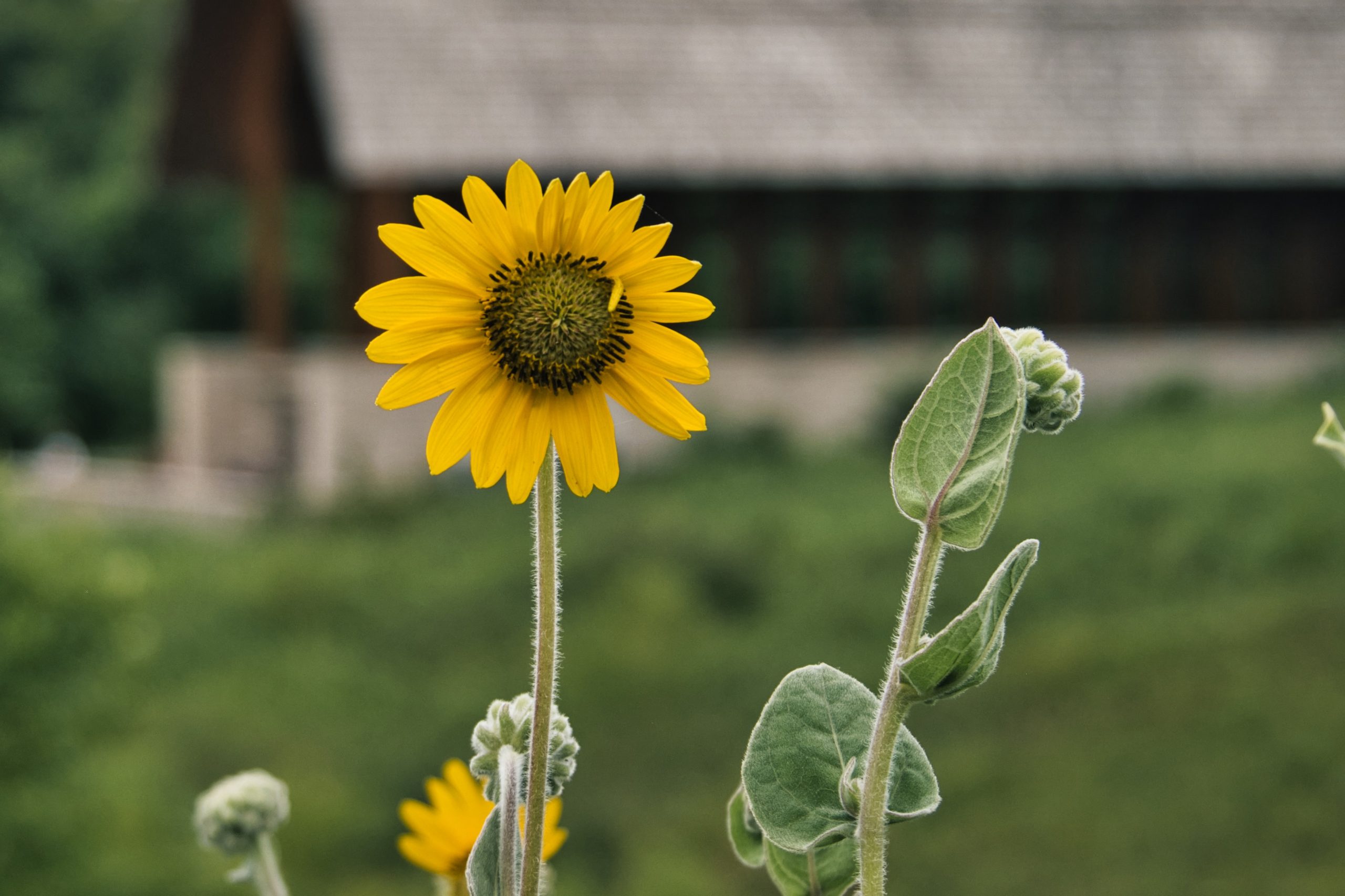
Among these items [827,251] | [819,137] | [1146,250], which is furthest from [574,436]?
[1146,250]

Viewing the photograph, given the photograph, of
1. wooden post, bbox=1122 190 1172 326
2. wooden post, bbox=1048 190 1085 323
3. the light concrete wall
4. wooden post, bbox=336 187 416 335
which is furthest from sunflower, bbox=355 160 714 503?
wooden post, bbox=1122 190 1172 326

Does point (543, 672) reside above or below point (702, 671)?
above

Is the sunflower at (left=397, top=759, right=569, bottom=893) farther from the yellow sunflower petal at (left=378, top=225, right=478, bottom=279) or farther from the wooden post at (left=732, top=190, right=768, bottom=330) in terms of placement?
the wooden post at (left=732, top=190, right=768, bottom=330)

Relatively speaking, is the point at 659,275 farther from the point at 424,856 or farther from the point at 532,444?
the point at 424,856

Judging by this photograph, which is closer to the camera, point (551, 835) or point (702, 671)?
point (551, 835)

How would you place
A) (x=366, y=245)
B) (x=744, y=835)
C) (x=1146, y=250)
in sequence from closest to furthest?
(x=744, y=835), (x=366, y=245), (x=1146, y=250)

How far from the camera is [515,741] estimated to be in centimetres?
67

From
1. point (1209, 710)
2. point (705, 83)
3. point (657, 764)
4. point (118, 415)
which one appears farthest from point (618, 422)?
point (118, 415)

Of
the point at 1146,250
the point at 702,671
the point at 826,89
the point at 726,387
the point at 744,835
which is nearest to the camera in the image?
the point at 744,835

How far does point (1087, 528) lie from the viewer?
9180 mm

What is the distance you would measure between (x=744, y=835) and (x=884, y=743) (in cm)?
24

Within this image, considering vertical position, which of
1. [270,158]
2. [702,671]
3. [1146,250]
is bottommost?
[702,671]

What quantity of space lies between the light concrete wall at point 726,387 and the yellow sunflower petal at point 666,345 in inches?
439

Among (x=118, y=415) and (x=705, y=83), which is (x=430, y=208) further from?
(x=118, y=415)
